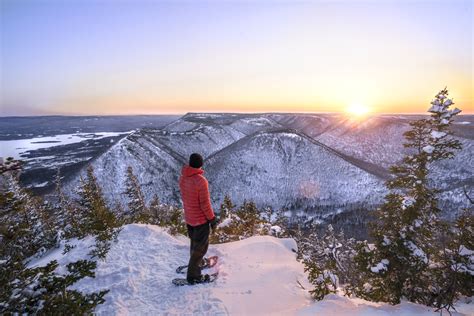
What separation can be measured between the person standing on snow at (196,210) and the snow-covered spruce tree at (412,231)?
4.07 m

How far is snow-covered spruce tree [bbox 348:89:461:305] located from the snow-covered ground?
2.49 ft

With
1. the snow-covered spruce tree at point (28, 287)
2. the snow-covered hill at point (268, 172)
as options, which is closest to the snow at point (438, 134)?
the snow-covered spruce tree at point (28, 287)

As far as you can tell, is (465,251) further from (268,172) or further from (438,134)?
(268,172)

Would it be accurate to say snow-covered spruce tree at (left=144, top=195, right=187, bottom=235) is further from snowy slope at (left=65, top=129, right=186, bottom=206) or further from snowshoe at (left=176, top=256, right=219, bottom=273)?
snowy slope at (left=65, top=129, right=186, bottom=206)

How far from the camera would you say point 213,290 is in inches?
256

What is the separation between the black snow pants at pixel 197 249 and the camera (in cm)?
687

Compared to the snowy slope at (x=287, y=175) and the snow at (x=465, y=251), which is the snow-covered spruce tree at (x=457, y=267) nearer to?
the snow at (x=465, y=251)

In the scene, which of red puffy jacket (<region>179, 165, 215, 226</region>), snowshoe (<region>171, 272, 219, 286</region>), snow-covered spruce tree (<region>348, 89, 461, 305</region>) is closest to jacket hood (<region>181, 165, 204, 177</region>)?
red puffy jacket (<region>179, 165, 215, 226</region>)

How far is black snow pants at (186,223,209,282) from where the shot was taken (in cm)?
687

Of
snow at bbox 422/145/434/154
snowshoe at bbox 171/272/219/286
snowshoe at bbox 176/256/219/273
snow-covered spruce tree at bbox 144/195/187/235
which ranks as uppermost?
snow at bbox 422/145/434/154

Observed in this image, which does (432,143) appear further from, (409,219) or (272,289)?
(272,289)

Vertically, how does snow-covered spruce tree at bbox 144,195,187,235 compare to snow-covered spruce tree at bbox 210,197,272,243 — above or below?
above

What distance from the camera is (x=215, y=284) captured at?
6816mm

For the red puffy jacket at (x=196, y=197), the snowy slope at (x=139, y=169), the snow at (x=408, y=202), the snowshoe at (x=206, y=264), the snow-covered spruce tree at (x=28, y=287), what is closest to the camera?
the snow-covered spruce tree at (x=28, y=287)
